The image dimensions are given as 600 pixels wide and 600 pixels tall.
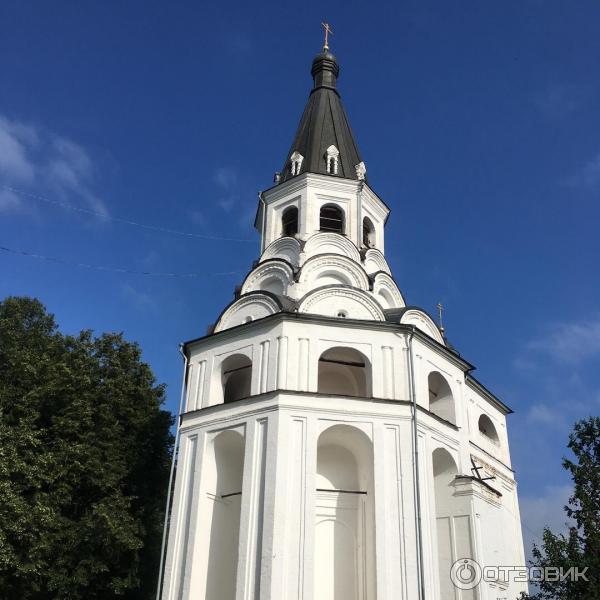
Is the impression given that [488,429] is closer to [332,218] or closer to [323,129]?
[332,218]

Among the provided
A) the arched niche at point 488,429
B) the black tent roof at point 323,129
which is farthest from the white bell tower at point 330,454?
the black tent roof at point 323,129

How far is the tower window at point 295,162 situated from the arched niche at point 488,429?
35.2ft

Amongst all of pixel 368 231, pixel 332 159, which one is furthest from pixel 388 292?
pixel 332 159

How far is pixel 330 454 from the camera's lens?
19.4 meters

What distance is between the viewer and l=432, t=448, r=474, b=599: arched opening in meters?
17.5

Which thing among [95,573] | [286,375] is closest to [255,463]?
[286,375]

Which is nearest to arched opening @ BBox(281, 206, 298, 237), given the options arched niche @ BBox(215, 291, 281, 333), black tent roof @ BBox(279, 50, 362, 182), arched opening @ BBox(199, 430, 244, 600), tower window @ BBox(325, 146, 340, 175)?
black tent roof @ BBox(279, 50, 362, 182)

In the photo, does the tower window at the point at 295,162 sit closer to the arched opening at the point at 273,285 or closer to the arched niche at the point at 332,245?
the arched niche at the point at 332,245

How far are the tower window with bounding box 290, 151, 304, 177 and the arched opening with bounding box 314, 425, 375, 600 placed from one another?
10417mm

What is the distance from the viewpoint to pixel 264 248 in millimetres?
23938

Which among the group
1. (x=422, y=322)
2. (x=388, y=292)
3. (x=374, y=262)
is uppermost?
(x=374, y=262)

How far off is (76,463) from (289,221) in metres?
10.6

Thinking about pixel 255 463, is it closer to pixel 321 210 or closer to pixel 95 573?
pixel 95 573

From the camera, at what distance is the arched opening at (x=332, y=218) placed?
2383cm
